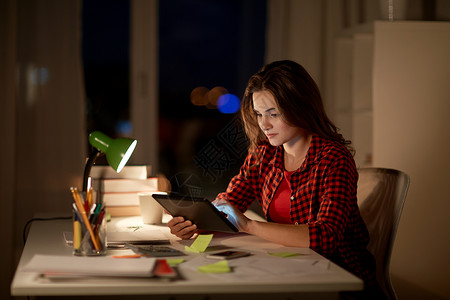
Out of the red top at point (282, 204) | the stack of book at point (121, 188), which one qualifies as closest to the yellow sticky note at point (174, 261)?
the red top at point (282, 204)

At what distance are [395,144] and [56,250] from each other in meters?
2.10

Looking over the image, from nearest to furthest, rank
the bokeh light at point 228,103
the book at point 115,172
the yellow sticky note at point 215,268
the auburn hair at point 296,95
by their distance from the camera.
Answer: the yellow sticky note at point 215,268 → the auburn hair at point 296,95 → the book at point 115,172 → the bokeh light at point 228,103

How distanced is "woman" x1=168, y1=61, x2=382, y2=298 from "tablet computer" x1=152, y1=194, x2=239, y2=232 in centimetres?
4

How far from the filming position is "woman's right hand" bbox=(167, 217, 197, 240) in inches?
67.8

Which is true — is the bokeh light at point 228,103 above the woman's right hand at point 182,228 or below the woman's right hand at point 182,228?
above

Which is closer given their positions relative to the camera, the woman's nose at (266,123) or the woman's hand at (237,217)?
the woman's hand at (237,217)

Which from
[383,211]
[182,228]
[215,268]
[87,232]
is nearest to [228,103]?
[383,211]

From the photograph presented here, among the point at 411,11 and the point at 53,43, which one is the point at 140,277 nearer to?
the point at 53,43

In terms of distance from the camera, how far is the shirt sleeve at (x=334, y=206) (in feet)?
5.23

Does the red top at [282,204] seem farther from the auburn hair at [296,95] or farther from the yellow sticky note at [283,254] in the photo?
the yellow sticky note at [283,254]

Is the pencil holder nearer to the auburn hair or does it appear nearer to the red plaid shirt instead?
the red plaid shirt

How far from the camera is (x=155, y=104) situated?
379cm

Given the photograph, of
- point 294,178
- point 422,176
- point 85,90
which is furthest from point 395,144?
point 85,90

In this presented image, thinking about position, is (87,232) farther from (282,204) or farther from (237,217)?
(282,204)
